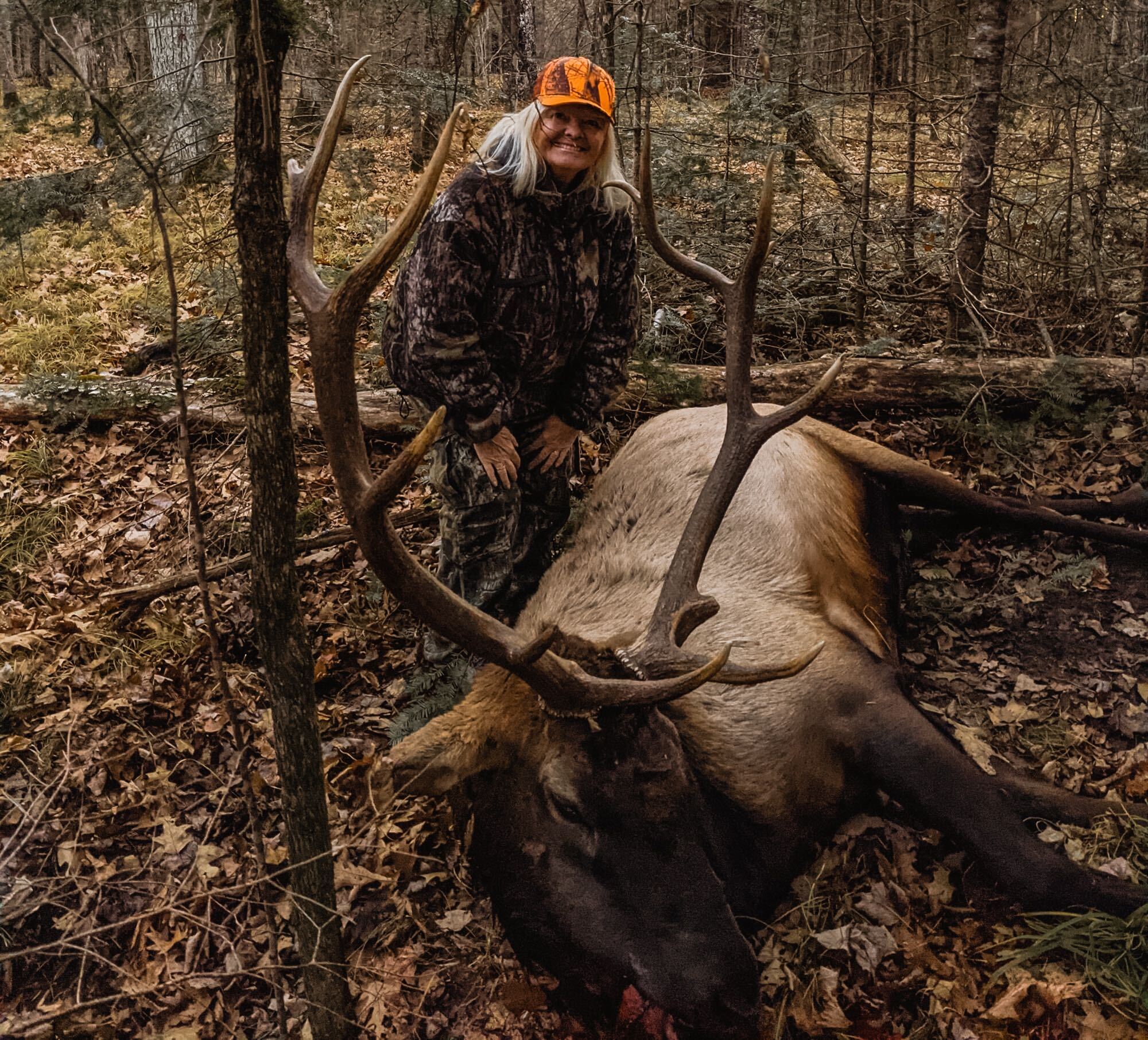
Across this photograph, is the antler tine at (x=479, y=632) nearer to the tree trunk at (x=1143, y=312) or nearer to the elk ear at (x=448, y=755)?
the elk ear at (x=448, y=755)

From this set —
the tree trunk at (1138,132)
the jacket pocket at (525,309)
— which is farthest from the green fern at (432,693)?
the tree trunk at (1138,132)

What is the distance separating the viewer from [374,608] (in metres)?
4.67

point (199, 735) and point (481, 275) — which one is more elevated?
point (481, 275)

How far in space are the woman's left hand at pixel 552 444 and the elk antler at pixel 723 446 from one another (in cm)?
78

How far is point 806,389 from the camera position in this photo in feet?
18.4

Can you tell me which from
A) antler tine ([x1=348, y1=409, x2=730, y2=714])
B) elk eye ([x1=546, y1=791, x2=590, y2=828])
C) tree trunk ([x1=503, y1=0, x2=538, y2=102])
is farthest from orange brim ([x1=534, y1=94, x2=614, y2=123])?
tree trunk ([x1=503, y1=0, x2=538, y2=102])

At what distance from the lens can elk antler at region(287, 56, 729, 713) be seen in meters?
1.90

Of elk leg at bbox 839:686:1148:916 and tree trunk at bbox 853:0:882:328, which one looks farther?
tree trunk at bbox 853:0:882:328

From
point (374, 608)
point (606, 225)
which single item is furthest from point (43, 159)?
point (606, 225)

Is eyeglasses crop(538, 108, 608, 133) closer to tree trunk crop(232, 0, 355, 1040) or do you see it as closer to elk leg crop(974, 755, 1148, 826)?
tree trunk crop(232, 0, 355, 1040)

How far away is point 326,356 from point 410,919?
2.15 m

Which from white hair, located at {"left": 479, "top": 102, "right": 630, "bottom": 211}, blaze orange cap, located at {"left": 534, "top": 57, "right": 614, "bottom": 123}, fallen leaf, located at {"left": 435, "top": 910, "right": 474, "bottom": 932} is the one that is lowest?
fallen leaf, located at {"left": 435, "top": 910, "right": 474, "bottom": 932}

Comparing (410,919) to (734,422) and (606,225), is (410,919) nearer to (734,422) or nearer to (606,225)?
(734,422)

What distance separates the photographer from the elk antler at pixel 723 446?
10.0ft
